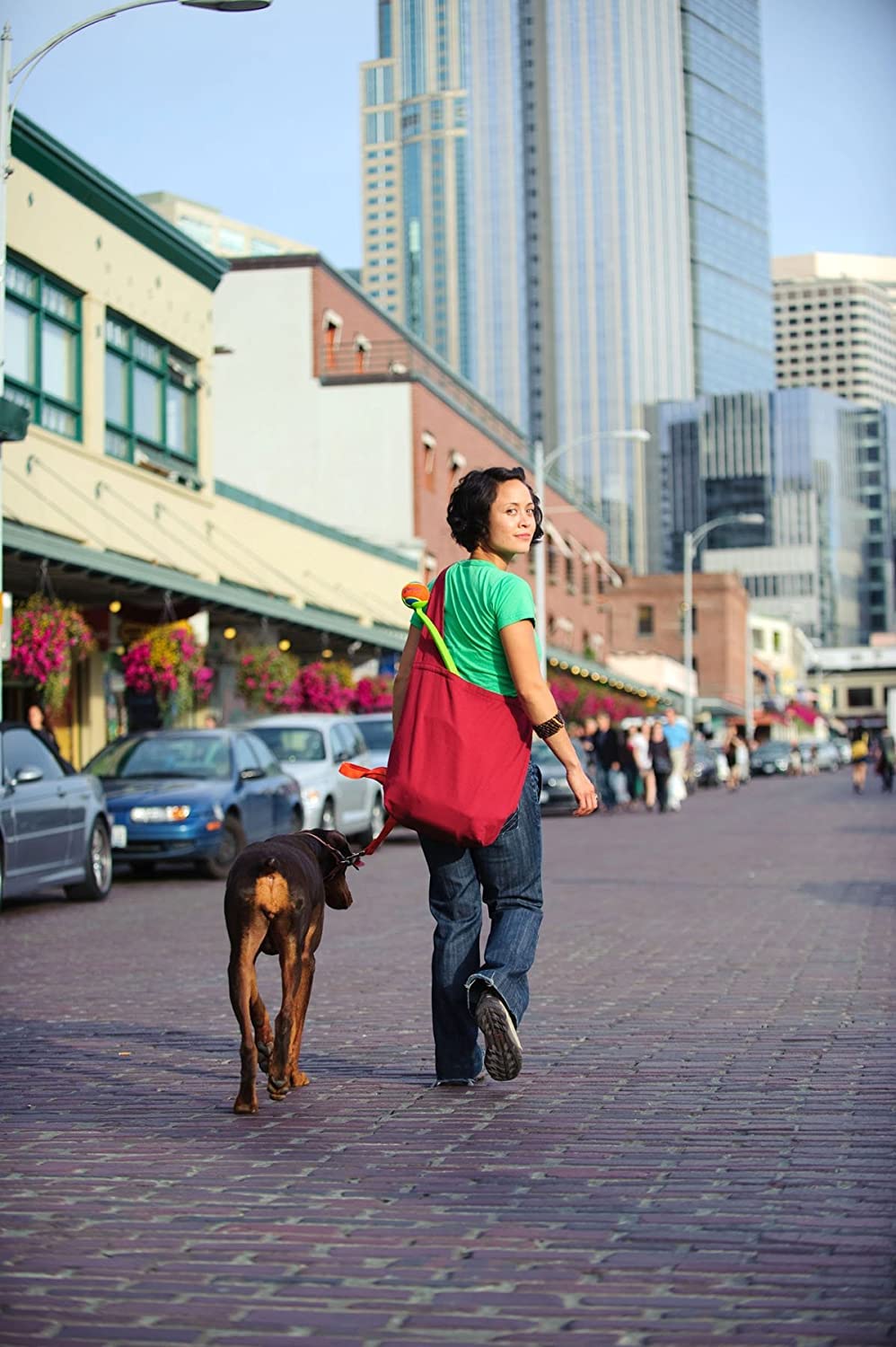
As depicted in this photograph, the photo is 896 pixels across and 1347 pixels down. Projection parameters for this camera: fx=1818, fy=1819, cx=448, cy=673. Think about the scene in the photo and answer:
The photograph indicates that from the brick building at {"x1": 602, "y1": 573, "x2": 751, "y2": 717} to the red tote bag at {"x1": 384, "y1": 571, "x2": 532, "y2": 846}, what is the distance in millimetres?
113621

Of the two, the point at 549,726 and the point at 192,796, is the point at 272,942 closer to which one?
the point at 549,726

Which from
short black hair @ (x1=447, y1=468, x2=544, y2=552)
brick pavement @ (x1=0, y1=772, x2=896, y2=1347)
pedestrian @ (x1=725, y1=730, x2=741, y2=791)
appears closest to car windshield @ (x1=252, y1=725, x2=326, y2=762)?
brick pavement @ (x1=0, y1=772, x2=896, y2=1347)

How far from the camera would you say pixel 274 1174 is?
5.12 metres

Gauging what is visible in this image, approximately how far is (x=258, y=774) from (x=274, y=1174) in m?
13.9

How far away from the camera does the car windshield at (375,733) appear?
90.1ft

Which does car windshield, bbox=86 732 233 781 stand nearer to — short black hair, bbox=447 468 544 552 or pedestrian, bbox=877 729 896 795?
short black hair, bbox=447 468 544 552

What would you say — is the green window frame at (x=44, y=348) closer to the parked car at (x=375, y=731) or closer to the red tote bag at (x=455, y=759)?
the parked car at (x=375, y=731)

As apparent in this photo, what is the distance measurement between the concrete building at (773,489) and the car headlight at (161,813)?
6258 inches

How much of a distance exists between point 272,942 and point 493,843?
2.70 feet

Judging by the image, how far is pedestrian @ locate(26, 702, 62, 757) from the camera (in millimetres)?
15523

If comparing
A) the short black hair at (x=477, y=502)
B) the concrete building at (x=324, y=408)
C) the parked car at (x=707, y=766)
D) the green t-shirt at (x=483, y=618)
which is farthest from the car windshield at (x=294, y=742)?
the parked car at (x=707, y=766)

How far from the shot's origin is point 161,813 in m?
18.1

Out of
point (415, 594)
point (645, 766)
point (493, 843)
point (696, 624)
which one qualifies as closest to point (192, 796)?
point (493, 843)

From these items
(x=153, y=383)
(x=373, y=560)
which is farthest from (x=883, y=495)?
(x=153, y=383)
